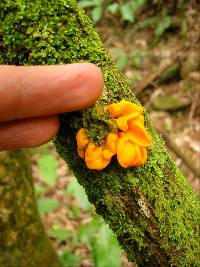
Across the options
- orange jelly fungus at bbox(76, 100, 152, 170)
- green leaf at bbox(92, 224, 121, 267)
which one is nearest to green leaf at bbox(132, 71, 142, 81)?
green leaf at bbox(92, 224, 121, 267)

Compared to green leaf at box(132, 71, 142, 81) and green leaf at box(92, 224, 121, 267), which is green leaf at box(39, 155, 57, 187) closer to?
green leaf at box(92, 224, 121, 267)

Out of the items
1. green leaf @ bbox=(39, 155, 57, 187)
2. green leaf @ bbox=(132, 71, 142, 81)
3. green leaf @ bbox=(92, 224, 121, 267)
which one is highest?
green leaf @ bbox=(39, 155, 57, 187)

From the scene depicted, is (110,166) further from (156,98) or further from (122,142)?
(156,98)

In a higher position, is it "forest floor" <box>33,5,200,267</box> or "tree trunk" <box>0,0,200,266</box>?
"tree trunk" <box>0,0,200,266</box>

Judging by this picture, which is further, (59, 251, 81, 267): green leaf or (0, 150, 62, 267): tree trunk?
(59, 251, 81, 267): green leaf

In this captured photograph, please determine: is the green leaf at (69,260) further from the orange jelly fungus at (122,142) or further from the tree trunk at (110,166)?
the orange jelly fungus at (122,142)

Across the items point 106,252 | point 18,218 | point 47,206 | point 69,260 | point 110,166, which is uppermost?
point 110,166

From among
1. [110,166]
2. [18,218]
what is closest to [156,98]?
[18,218]

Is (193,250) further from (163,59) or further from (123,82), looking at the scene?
(163,59)
